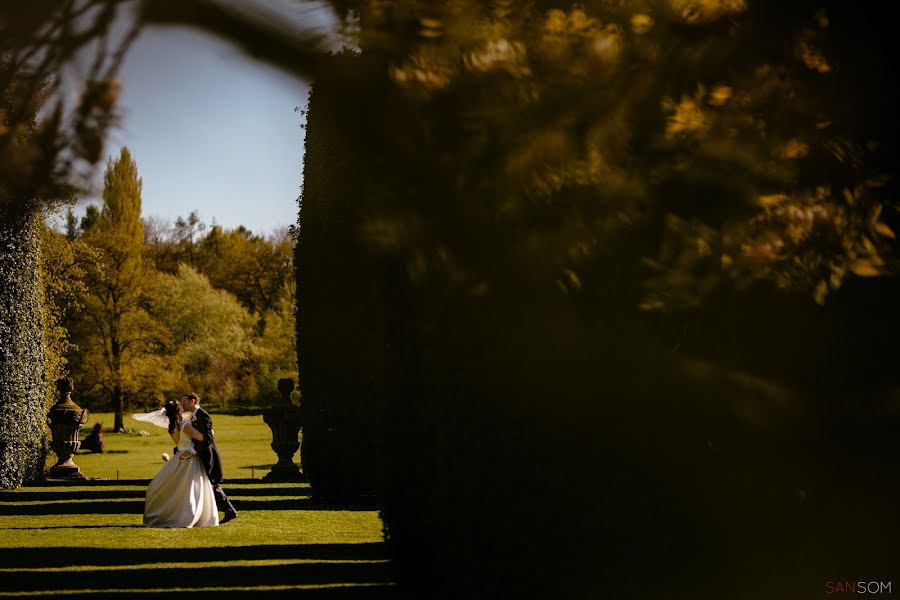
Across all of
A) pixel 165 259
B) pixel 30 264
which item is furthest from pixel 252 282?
pixel 30 264

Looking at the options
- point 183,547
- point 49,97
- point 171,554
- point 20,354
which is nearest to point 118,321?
point 20,354

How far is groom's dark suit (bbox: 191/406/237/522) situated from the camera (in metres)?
12.4

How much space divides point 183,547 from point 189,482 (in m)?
1.72

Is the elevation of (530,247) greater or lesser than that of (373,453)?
greater

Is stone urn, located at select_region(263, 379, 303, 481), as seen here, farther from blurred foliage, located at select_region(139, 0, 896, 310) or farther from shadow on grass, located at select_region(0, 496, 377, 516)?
blurred foliage, located at select_region(139, 0, 896, 310)

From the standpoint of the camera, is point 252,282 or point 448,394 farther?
point 252,282

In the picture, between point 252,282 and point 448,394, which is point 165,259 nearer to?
point 252,282

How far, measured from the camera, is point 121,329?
35.7 meters

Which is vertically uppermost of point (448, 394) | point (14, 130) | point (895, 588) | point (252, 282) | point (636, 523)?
point (252, 282)

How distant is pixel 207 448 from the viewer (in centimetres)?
1252

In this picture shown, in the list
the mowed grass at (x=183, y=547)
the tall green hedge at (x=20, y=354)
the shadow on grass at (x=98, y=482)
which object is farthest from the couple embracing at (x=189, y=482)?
the shadow on grass at (x=98, y=482)

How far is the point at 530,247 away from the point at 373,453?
1140cm

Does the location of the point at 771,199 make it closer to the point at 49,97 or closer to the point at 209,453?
the point at 49,97

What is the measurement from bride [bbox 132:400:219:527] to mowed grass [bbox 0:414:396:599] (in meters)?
0.30
